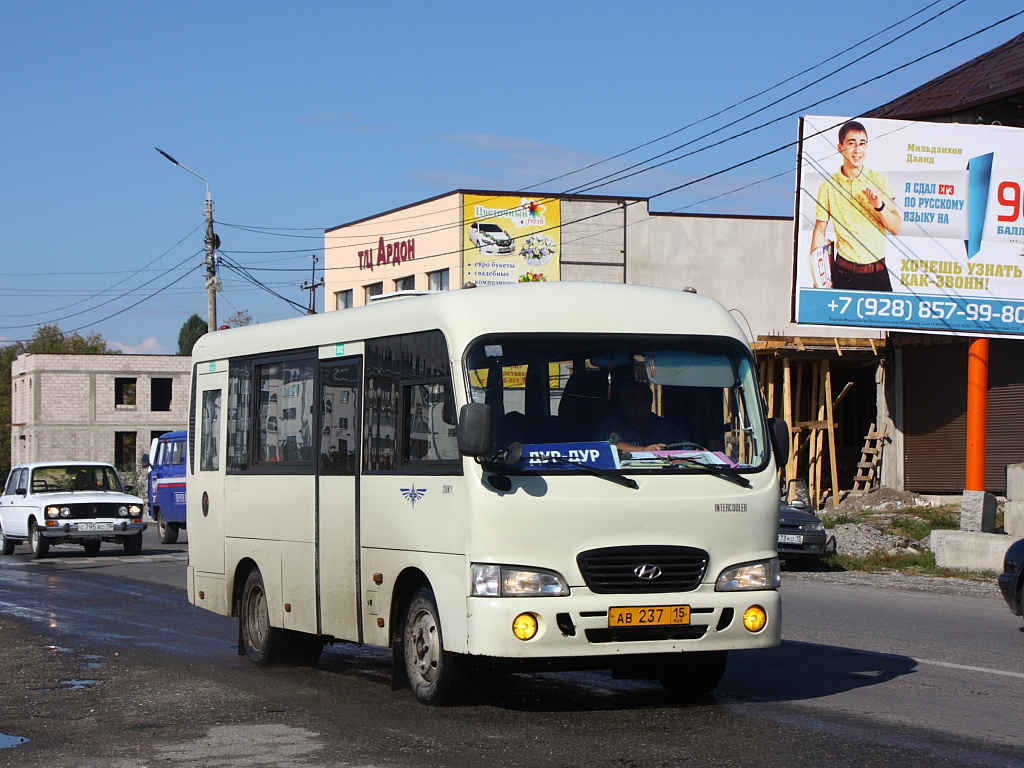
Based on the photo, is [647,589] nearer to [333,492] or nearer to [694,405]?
[694,405]

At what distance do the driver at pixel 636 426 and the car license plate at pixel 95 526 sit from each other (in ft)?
65.7

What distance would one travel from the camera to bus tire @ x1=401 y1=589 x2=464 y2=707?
8258 mm

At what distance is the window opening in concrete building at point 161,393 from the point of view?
81938mm

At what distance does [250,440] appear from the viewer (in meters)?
11.3

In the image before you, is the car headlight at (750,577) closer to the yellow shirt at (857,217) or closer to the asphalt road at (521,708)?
the asphalt road at (521,708)

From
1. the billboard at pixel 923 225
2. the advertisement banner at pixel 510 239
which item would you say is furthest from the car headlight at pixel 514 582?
the advertisement banner at pixel 510 239

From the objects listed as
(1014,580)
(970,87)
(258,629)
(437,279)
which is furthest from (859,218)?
(437,279)

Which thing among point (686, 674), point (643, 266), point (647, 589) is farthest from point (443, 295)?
point (643, 266)

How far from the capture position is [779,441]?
8727 mm

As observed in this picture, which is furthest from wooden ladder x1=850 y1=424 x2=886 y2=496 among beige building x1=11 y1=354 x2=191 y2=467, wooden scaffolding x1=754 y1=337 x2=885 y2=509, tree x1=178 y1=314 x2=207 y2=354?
tree x1=178 y1=314 x2=207 y2=354

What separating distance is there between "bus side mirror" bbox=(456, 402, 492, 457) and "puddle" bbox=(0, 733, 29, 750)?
120 inches

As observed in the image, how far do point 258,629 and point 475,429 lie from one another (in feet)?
13.8

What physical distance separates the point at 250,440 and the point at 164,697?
257 centimetres

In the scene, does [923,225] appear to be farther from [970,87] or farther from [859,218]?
[970,87]
